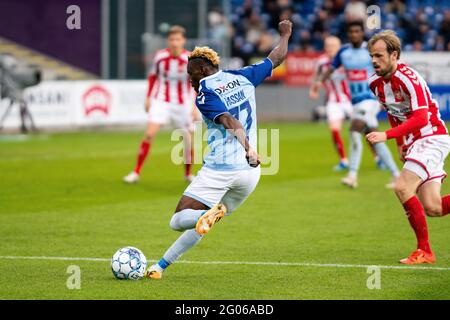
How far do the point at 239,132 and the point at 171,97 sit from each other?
28.1 feet

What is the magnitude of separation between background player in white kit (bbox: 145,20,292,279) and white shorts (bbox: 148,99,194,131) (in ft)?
25.6

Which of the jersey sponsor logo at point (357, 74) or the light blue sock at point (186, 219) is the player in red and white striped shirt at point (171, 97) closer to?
the jersey sponsor logo at point (357, 74)

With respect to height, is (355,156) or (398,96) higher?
(398,96)

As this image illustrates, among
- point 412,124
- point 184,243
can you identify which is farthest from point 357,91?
point 184,243

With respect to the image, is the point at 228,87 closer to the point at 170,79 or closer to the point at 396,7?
the point at 170,79

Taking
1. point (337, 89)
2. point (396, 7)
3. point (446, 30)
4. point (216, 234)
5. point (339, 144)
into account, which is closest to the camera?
point (216, 234)

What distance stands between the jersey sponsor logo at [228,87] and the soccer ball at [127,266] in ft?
5.16

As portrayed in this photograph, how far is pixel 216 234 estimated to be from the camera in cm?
1096

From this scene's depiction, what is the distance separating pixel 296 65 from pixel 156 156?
12.8m

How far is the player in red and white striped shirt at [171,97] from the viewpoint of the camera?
1594 cm

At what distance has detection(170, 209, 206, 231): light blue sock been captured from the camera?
7902mm

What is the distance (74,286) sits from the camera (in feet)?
25.9

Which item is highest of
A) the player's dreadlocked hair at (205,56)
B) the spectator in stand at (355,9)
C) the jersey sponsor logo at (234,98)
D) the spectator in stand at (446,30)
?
the spectator in stand at (355,9)

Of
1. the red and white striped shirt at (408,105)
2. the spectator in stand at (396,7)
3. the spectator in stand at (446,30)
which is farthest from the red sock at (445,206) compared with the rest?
the spectator in stand at (396,7)
